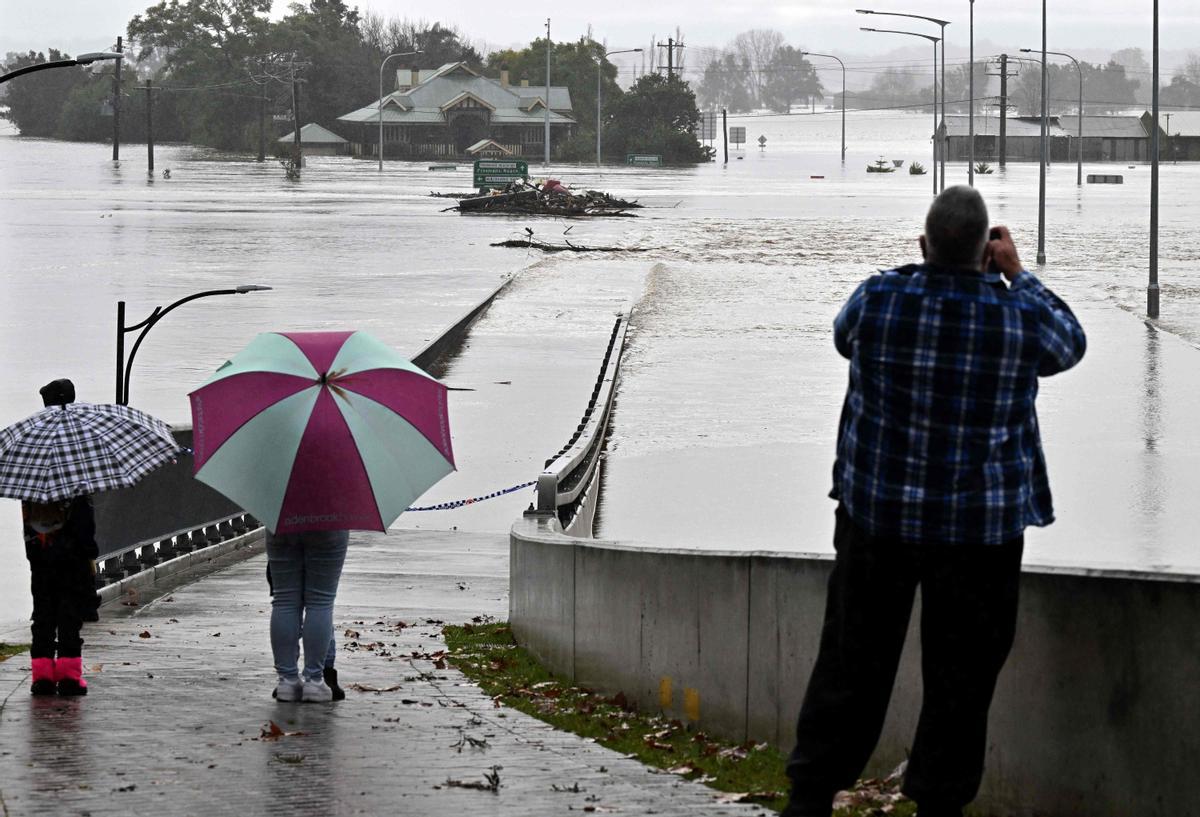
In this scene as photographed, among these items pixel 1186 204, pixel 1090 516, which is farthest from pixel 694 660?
pixel 1186 204

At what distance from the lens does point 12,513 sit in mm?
22234

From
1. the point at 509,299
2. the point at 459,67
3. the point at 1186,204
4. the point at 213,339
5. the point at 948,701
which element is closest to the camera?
the point at 948,701

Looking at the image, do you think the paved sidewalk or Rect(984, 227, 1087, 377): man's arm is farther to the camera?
the paved sidewalk

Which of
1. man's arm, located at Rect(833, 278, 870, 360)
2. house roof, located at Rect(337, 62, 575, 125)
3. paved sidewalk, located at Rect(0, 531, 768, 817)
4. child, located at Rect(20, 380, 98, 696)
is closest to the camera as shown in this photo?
man's arm, located at Rect(833, 278, 870, 360)

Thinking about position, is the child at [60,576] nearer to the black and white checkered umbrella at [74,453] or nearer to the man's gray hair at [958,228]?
the black and white checkered umbrella at [74,453]

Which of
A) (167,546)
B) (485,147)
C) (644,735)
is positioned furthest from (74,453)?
(485,147)

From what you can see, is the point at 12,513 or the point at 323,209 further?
the point at 323,209

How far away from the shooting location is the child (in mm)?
7758

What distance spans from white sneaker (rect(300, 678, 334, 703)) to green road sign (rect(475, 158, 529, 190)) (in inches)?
3078

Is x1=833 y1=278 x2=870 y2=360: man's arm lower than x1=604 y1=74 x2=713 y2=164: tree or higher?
lower

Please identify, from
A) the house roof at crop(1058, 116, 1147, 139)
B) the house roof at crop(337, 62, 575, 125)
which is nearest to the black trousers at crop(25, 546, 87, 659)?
the house roof at crop(337, 62, 575, 125)

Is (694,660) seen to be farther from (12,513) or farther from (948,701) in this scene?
(12,513)

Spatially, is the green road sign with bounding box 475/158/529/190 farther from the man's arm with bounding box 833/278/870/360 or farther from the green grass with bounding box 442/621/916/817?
the man's arm with bounding box 833/278/870/360

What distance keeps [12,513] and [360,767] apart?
56.9 ft
